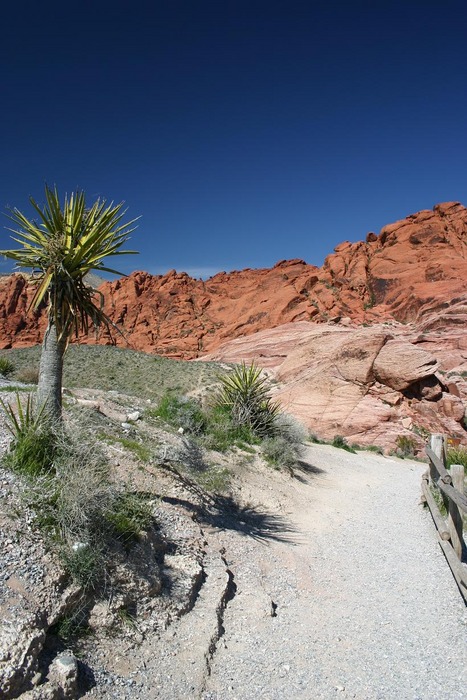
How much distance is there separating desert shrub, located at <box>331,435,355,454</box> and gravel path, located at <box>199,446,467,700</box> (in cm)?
940

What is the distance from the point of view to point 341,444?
64.6 ft

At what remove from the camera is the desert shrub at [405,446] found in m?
19.8

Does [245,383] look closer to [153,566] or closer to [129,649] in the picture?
[153,566]

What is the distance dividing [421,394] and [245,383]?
12474 mm

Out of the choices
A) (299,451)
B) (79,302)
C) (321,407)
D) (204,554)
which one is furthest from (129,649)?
(321,407)

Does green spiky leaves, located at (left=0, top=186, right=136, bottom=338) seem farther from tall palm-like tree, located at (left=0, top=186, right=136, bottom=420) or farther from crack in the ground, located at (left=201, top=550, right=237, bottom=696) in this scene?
crack in the ground, located at (left=201, top=550, right=237, bottom=696)

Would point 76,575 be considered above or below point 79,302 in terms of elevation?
below

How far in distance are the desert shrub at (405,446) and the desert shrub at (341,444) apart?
6.87 feet

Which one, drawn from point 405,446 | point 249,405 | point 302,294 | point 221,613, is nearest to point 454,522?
point 221,613

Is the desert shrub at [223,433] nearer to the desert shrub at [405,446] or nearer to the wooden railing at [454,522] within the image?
the wooden railing at [454,522]

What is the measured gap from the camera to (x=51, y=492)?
5.04 m

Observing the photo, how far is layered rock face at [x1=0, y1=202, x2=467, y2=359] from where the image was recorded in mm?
53312

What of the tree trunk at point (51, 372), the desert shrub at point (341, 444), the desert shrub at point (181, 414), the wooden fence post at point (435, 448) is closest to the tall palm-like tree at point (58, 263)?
the tree trunk at point (51, 372)

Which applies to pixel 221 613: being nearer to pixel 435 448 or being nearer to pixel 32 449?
pixel 32 449
